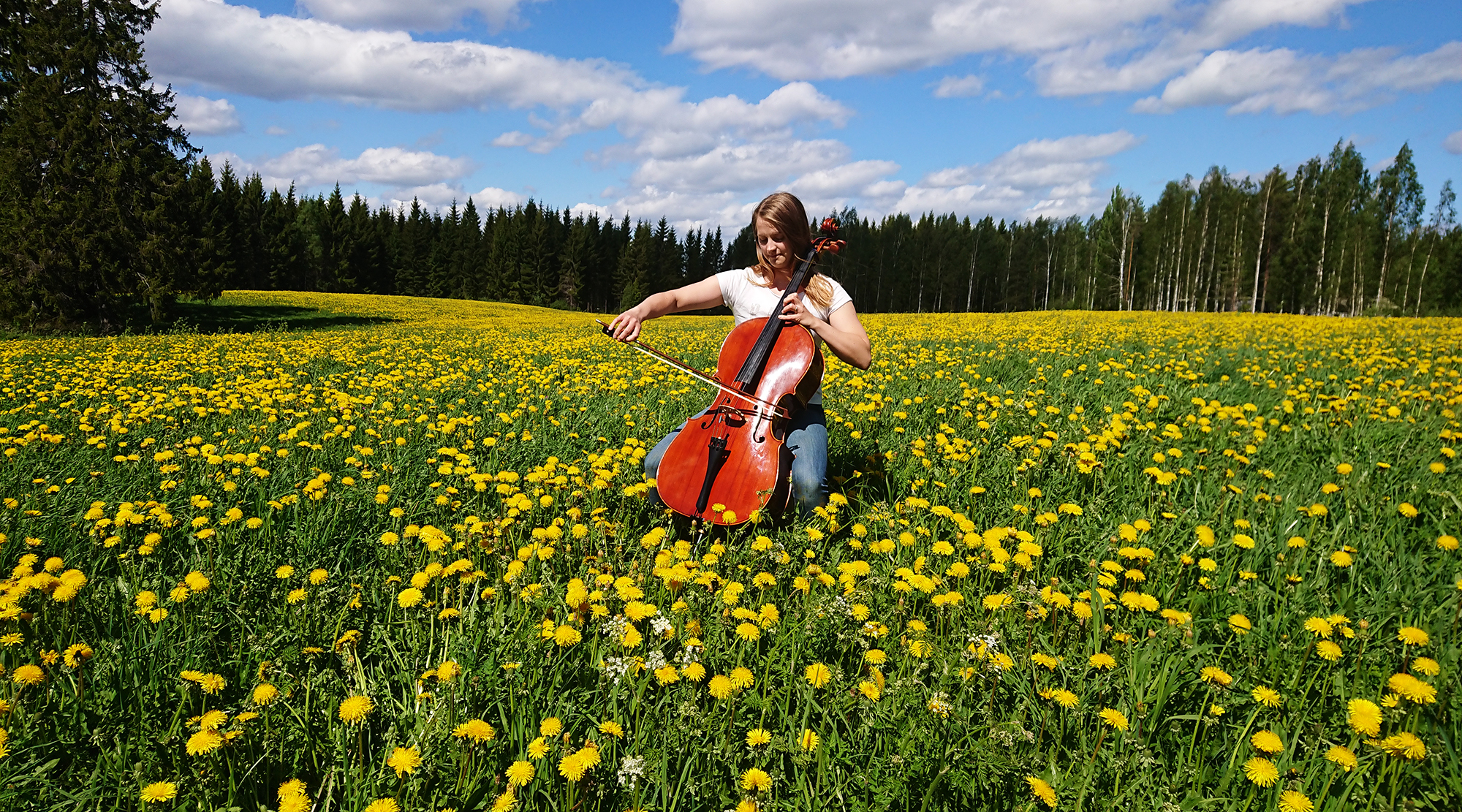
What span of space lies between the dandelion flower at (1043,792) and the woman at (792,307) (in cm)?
163

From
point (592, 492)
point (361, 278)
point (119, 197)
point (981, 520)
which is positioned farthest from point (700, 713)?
point (361, 278)

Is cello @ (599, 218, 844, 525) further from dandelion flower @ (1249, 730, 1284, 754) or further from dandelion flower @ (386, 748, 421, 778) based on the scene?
dandelion flower @ (1249, 730, 1284, 754)

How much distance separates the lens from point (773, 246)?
344 cm

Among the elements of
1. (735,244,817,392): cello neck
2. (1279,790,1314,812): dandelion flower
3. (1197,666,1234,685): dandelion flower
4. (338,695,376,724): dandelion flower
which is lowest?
(1279,790,1314,812): dandelion flower

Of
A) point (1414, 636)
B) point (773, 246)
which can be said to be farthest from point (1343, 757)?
point (773, 246)

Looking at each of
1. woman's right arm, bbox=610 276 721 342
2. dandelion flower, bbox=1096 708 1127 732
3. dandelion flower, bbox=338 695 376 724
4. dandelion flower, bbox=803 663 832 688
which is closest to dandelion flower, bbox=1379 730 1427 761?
dandelion flower, bbox=1096 708 1127 732

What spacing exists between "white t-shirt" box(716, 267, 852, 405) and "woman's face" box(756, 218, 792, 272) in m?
0.15

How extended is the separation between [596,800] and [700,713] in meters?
0.33

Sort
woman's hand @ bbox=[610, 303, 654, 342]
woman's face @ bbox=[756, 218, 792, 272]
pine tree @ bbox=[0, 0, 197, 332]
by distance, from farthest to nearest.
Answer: pine tree @ bbox=[0, 0, 197, 332] → woman's face @ bbox=[756, 218, 792, 272] → woman's hand @ bbox=[610, 303, 654, 342]

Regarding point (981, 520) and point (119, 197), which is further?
point (119, 197)

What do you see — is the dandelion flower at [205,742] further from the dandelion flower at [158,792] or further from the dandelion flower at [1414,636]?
the dandelion flower at [1414,636]

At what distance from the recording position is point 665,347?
34.2ft

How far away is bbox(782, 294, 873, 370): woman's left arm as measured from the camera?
3.05 meters

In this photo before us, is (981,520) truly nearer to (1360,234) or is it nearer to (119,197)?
(119,197)
